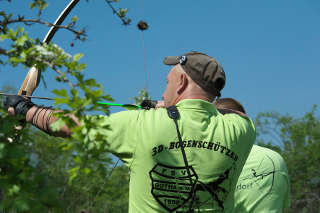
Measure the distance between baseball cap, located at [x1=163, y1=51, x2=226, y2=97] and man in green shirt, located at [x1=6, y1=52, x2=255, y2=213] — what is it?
0.37 feet

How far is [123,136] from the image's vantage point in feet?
7.01

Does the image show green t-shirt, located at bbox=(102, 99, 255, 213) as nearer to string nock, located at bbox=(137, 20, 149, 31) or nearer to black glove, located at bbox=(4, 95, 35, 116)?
black glove, located at bbox=(4, 95, 35, 116)

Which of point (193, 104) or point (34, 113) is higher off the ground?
point (193, 104)

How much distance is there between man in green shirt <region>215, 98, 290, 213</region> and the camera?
349 cm

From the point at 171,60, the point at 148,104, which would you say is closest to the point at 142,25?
the point at 171,60

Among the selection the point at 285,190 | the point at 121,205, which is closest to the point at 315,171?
the point at 121,205

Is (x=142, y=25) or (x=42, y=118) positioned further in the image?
(x=142, y=25)

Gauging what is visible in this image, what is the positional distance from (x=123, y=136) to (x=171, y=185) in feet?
1.17

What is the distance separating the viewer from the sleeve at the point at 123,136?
2.12 m

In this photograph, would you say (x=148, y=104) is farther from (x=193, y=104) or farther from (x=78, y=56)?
(x=78, y=56)

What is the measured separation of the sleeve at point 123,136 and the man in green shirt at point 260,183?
1.44 metres

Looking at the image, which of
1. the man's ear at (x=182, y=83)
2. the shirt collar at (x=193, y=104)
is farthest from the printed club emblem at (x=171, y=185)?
the man's ear at (x=182, y=83)

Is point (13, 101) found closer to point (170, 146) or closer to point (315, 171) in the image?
point (170, 146)

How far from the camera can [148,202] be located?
2160 millimetres
